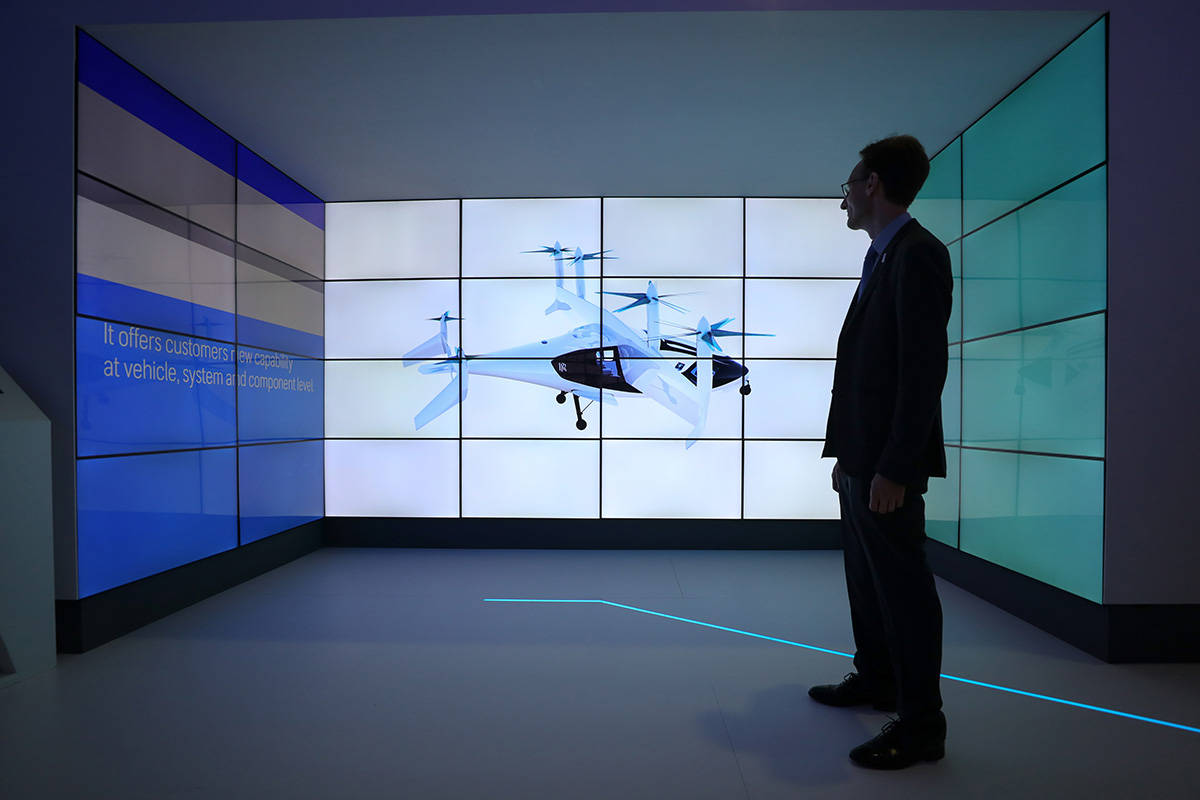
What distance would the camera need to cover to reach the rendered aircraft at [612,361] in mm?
5535

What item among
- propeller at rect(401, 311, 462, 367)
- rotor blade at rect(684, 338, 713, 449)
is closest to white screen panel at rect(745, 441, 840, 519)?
rotor blade at rect(684, 338, 713, 449)

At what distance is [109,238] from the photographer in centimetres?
333

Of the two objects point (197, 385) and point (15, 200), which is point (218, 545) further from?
point (15, 200)

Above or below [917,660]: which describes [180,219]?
above

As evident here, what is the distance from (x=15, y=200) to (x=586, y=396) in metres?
3.70

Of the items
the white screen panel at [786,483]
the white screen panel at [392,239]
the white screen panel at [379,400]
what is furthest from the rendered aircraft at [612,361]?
the white screen panel at [392,239]

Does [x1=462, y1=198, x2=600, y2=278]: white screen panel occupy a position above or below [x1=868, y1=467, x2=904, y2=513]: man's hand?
above

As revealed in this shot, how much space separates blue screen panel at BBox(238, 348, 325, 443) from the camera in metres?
4.52

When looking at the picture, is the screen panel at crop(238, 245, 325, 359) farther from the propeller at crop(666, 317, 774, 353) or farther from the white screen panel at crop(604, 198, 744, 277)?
the propeller at crop(666, 317, 774, 353)

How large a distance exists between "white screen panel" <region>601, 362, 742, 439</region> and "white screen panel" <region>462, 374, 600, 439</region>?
0.20 meters

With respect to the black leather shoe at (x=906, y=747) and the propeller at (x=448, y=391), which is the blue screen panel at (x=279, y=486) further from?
the black leather shoe at (x=906, y=747)

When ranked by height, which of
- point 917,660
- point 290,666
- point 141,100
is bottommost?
point 290,666

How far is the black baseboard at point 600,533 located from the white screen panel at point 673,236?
2.09 meters

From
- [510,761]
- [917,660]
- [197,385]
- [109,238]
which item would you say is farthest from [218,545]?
[917,660]
